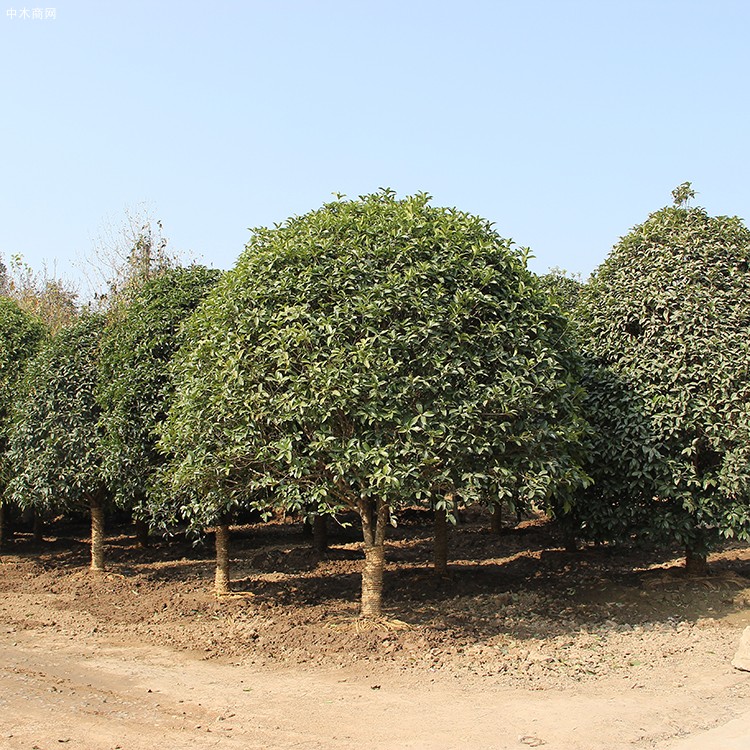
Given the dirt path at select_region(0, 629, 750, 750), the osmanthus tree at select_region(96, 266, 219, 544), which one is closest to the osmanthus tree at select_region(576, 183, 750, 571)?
the dirt path at select_region(0, 629, 750, 750)

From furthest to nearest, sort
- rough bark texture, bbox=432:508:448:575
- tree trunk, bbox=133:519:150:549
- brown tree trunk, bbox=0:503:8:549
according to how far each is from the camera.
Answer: tree trunk, bbox=133:519:150:549 < brown tree trunk, bbox=0:503:8:549 < rough bark texture, bbox=432:508:448:575

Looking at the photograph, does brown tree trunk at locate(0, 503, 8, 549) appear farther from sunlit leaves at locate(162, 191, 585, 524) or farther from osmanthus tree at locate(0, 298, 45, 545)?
sunlit leaves at locate(162, 191, 585, 524)

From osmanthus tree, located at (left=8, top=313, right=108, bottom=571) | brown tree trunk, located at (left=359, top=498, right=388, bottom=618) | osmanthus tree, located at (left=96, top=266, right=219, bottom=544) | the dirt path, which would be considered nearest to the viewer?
the dirt path

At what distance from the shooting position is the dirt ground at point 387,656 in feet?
20.9

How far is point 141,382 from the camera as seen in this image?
12.1 meters

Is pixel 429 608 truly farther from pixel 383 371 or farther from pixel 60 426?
pixel 60 426

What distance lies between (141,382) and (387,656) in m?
6.00

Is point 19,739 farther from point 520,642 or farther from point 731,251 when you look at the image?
point 731,251

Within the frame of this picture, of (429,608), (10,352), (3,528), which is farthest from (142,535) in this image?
(429,608)

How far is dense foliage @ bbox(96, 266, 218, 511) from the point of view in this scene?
39.5 feet

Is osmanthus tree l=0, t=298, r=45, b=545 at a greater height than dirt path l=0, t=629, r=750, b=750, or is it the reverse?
osmanthus tree l=0, t=298, r=45, b=545

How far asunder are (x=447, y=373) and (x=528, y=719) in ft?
11.5

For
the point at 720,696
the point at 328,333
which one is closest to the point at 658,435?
the point at 720,696

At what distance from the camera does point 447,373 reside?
8.41 m
